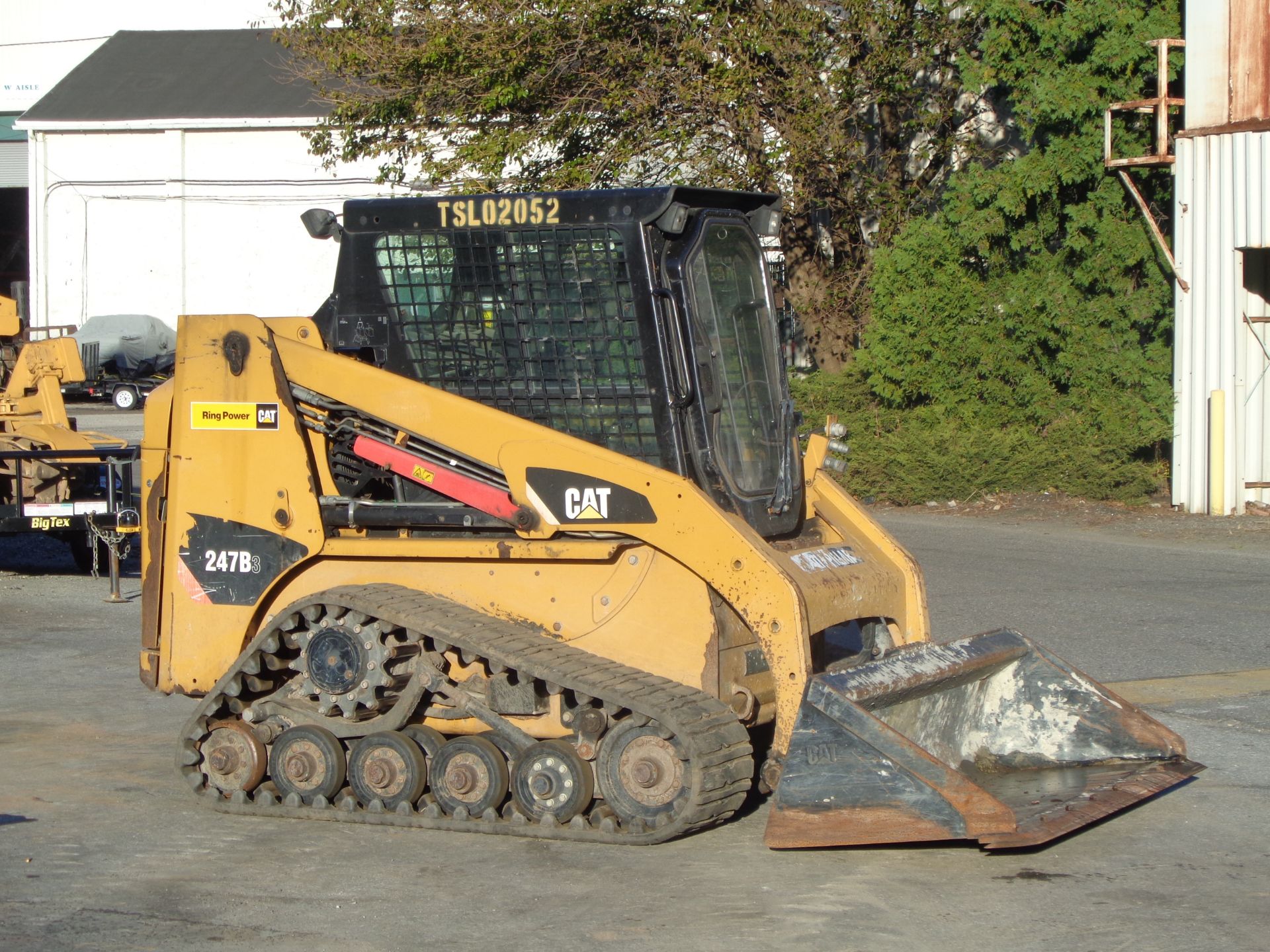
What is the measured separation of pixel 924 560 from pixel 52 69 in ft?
123

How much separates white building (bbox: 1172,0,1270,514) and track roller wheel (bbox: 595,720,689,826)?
13.0 metres

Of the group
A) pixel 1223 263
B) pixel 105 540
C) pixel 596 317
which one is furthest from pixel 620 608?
pixel 1223 263

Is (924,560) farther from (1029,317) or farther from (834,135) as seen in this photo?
(834,135)

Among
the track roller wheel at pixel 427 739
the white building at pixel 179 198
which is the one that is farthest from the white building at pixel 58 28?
the track roller wheel at pixel 427 739

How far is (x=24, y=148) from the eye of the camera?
43.4 meters

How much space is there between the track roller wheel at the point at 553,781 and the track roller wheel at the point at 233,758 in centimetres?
118

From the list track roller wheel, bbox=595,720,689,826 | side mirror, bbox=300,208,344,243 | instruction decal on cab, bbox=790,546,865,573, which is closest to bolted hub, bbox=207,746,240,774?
track roller wheel, bbox=595,720,689,826

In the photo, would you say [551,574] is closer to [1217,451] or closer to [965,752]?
[965,752]

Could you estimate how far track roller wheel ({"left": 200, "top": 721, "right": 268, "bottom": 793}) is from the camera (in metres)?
6.45

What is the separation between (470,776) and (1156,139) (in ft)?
47.5

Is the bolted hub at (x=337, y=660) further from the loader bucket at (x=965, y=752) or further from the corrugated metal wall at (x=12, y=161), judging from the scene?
the corrugated metal wall at (x=12, y=161)

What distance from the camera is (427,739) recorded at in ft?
20.4

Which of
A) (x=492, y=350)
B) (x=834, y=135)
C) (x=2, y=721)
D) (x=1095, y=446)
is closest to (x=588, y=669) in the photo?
(x=492, y=350)

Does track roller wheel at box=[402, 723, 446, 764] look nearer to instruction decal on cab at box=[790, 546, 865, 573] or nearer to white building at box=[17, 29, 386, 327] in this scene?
instruction decal on cab at box=[790, 546, 865, 573]
